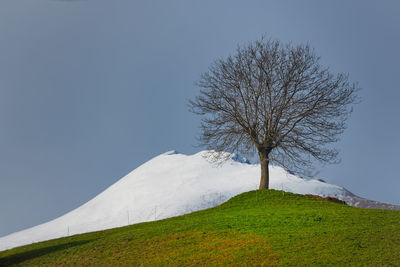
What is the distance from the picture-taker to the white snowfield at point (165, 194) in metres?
67.1

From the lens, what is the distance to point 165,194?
77.1 metres

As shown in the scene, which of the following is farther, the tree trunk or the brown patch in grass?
the tree trunk

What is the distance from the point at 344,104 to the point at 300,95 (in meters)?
4.00

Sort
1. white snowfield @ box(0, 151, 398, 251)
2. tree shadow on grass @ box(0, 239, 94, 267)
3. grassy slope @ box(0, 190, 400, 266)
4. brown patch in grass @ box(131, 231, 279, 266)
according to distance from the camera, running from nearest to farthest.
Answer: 1. brown patch in grass @ box(131, 231, 279, 266)
2. grassy slope @ box(0, 190, 400, 266)
3. tree shadow on grass @ box(0, 239, 94, 267)
4. white snowfield @ box(0, 151, 398, 251)

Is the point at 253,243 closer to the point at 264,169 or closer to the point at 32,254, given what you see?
the point at 32,254

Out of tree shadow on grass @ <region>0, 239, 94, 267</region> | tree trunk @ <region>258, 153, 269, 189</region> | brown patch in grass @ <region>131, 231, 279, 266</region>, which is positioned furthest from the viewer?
tree trunk @ <region>258, 153, 269, 189</region>

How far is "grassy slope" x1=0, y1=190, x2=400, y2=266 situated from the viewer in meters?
15.5

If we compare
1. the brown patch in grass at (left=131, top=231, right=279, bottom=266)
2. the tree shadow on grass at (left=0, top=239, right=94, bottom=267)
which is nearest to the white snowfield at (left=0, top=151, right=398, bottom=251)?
the tree shadow on grass at (left=0, top=239, right=94, bottom=267)

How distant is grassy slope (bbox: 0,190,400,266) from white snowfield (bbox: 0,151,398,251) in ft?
131

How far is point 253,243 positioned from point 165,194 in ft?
200

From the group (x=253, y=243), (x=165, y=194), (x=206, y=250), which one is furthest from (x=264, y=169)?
(x=165, y=194)

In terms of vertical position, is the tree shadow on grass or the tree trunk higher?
the tree trunk

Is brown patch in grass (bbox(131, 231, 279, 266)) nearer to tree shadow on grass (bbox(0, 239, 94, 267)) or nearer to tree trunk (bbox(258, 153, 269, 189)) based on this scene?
tree shadow on grass (bbox(0, 239, 94, 267))

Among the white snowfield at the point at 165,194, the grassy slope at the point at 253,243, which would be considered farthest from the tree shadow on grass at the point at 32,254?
the white snowfield at the point at 165,194
